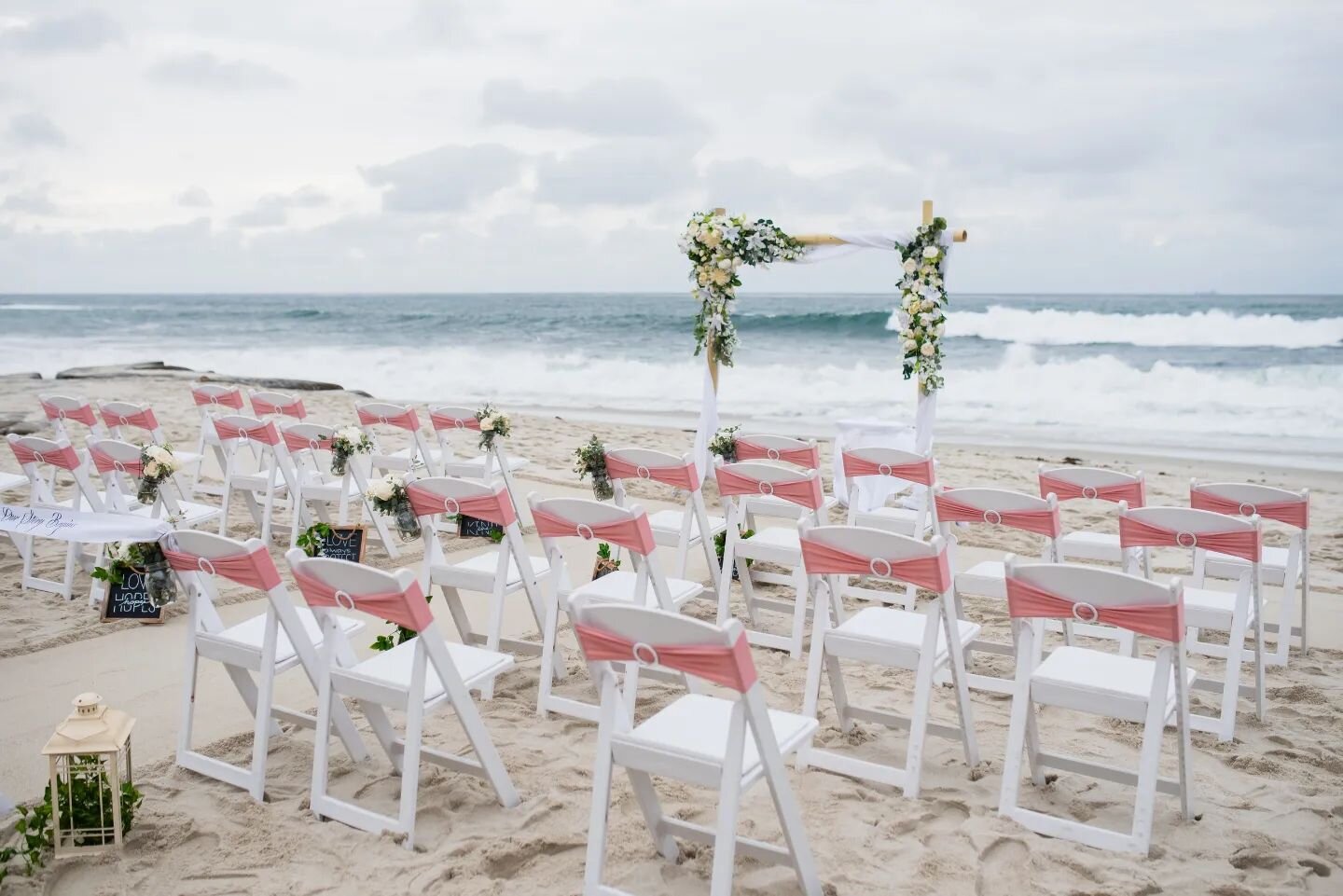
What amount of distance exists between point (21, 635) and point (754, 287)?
4128 centimetres

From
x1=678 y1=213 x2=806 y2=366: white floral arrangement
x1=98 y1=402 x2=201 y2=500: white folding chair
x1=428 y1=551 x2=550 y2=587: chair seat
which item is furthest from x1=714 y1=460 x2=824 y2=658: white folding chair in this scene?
x1=98 y1=402 x2=201 y2=500: white folding chair

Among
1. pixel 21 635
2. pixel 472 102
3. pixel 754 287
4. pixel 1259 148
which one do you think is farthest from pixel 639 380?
pixel 754 287

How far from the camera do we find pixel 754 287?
145ft

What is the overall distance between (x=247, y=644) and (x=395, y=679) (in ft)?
1.88

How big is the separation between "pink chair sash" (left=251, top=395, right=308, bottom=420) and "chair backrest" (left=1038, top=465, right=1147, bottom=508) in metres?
5.10

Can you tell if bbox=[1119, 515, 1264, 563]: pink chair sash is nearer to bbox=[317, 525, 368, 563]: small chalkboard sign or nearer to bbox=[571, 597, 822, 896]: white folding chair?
bbox=[571, 597, 822, 896]: white folding chair

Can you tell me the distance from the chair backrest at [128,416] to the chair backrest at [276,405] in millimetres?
848

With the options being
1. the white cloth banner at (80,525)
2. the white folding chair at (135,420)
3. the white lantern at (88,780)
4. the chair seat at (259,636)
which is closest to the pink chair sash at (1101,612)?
the chair seat at (259,636)

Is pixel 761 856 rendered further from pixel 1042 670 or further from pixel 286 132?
pixel 286 132

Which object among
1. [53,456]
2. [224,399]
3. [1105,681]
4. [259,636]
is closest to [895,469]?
[1105,681]

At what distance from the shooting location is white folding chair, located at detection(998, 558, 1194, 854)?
8.44ft

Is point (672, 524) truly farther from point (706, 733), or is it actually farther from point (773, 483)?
point (706, 733)

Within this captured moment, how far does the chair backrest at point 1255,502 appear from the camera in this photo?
388cm

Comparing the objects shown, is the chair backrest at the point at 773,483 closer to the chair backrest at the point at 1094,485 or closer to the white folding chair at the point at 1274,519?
the chair backrest at the point at 1094,485
